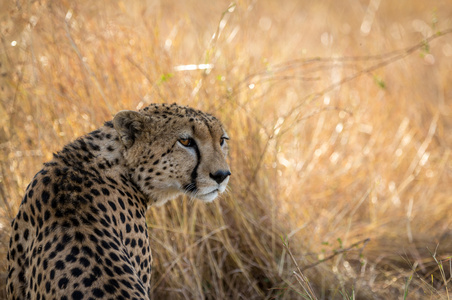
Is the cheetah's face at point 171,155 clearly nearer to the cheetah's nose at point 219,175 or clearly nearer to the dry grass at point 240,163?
the cheetah's nose at point 219,175

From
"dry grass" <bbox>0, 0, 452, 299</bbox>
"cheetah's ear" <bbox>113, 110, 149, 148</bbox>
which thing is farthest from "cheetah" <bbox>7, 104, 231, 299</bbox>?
"dry grass" <bbox>0, 0, 452, 299</bbox>

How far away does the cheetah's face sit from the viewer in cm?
228

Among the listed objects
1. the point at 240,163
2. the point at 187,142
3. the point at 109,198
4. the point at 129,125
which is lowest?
the point at 240,163

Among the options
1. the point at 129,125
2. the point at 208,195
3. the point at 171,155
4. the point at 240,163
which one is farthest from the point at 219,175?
the point at 240,163

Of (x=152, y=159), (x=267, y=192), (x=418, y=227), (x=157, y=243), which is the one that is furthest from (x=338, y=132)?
(x=152, y=159)

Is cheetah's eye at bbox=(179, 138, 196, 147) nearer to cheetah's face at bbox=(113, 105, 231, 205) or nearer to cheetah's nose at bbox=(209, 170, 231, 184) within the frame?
cheetah's face at bbox=(113, 105, 231, 205)

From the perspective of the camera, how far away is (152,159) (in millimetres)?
2287

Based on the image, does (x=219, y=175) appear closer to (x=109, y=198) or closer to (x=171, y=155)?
(x=171, y=155)

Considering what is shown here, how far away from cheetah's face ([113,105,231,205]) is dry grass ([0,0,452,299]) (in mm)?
705

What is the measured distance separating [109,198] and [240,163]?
1.39 meters

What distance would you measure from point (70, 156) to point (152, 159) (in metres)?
0.34

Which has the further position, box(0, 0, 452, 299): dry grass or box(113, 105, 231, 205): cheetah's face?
box(0, 0, 452, 299): dry grass

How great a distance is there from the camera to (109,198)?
6.93ft

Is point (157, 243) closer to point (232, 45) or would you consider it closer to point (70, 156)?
point (70, 156)
